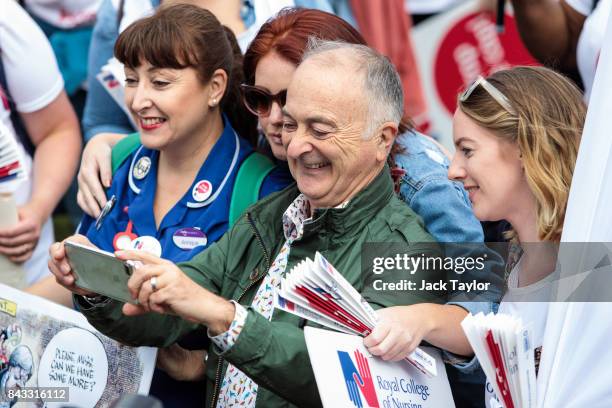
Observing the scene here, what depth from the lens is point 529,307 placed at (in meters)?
2.66

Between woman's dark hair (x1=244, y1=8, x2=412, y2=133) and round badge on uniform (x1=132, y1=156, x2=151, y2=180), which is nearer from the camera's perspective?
woman's dark hair (x1=244, y1=8, x2=412, y2=133)

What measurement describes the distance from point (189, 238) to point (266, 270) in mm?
377

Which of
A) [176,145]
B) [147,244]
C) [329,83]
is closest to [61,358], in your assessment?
[147,244]

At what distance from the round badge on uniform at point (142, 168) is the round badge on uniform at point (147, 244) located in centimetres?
26

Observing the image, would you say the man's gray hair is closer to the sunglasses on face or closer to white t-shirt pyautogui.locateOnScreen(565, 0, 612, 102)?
the sunglasses on face

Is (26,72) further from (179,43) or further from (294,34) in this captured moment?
(294,34)

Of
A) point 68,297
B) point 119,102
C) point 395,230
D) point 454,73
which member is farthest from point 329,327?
point 454,73

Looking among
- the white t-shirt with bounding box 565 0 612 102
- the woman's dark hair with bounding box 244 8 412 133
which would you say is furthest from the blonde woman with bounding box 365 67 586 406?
the white t-shirt with bounding box 565 0 612 102

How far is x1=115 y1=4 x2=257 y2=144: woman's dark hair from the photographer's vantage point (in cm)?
327

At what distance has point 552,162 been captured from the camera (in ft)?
8.73

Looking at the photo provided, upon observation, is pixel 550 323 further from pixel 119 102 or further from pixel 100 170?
pixel 119 102

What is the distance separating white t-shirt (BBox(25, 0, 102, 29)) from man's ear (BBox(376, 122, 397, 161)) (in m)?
Answer: 2.93

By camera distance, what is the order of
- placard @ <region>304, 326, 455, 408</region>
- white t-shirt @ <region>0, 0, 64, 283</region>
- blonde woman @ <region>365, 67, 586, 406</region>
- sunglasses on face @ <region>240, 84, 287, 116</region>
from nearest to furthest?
placard @ <region>304, 326, 455, 408</region>
blonde woman @ <region>365, 67, 586, 406</region>
sunglasses on face @ <region>240, 84, 287, 116</region>
white t-shirt @ <region>0, 0, 64, 283</region>

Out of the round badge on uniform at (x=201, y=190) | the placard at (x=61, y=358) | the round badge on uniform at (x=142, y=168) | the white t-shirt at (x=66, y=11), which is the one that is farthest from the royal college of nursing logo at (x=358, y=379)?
the white t-shirt at (x=66, y=11)
